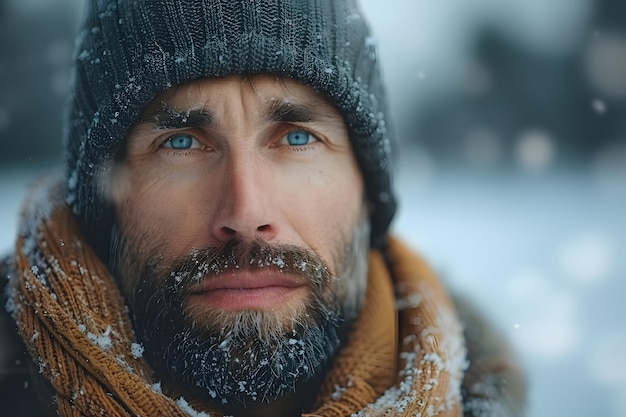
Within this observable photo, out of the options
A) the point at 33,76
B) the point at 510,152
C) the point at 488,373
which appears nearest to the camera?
the point at 488,373

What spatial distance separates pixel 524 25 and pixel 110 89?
94cm

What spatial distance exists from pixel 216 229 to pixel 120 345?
19 cm

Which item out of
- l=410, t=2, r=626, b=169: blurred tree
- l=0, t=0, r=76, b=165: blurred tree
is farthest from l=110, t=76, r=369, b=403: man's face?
l=410, t=2, r=626, b=169: blurred tree

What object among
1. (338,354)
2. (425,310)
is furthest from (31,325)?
(425,310)

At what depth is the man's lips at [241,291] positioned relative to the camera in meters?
0.81

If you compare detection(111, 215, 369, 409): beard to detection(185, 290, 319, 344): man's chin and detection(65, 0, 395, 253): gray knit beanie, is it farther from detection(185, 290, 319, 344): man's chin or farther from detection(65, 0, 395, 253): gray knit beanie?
detection(65, 0, 395, 253): gray knit beanie

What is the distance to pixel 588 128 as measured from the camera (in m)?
1.47

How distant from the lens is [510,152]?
4.79 ft

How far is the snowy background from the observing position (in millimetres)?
1174

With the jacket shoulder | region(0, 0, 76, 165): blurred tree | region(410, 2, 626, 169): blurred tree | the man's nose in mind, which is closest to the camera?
the man's nose

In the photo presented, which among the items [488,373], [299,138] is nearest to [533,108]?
[488,373]

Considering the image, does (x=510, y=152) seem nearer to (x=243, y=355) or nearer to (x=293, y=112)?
(x=293, y=112)

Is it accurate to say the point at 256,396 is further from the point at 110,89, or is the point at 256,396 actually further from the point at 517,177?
the point at 517,177

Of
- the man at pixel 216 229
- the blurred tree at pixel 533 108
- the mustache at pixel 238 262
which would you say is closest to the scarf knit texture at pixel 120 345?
the man at pixel 216 229
